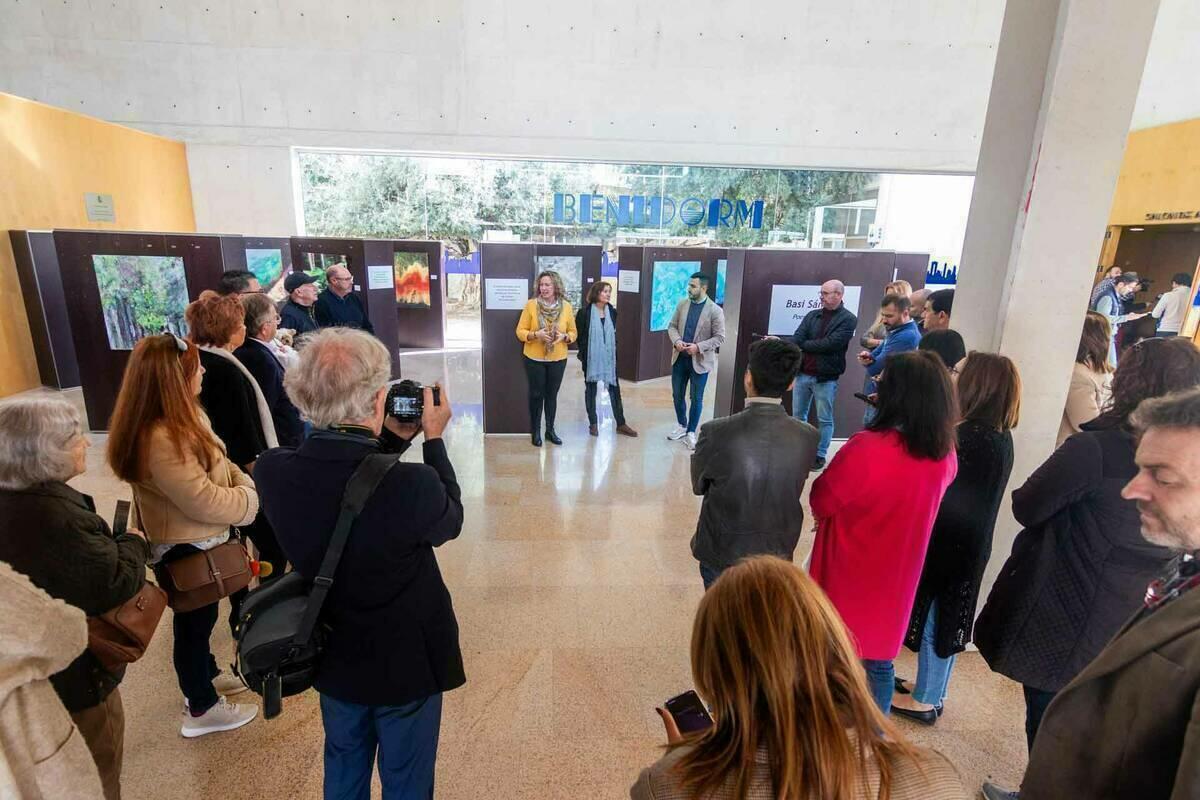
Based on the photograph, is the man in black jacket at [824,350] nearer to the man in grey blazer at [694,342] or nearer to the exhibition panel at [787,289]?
the exhibition panel at [787,289]

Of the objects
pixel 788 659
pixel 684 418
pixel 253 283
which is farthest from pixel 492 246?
pixel 788 659

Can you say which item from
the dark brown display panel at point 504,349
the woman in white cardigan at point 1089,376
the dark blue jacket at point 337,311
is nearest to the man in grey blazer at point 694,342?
the dark brown display panel at point 504,349

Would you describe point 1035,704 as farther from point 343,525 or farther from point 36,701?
point 36,701

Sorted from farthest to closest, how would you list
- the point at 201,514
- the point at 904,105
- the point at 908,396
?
the point at 904,105
the point at 201,514
the point at 908,396

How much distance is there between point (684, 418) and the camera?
670 cm

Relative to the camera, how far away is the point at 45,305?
7836mm

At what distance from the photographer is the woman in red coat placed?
6.63ft

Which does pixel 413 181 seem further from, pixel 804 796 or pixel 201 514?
pixel 804 796

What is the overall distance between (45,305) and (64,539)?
8.69m

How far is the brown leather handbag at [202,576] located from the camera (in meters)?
2.25

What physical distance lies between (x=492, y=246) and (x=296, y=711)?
451 cm

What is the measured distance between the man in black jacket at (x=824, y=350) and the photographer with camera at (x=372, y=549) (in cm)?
428

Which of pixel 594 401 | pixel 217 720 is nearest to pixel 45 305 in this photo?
pixel 594 401

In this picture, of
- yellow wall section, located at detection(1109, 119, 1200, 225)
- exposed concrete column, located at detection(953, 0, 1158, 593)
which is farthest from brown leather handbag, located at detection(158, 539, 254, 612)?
yellow wall section, located at detection(1109, 119, 1200, 225)
